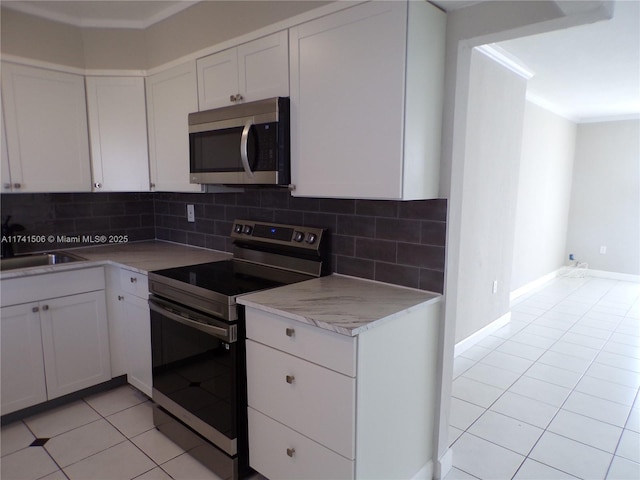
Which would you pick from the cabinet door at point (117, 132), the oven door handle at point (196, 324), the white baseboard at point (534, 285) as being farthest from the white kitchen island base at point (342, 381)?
the white baseboard at point (534, 285)

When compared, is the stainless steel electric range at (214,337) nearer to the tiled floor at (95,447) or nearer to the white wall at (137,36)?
the tiled floor at (95,447)

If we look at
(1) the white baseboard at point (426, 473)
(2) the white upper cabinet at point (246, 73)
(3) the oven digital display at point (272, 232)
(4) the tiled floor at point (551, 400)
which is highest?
(2) the white upper cabinet at point (246, 73)

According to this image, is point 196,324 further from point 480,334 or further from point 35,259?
point 480,334

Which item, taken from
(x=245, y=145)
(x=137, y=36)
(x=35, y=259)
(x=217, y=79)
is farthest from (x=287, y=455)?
(x=137, y=36)

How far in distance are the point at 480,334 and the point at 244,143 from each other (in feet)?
9.18

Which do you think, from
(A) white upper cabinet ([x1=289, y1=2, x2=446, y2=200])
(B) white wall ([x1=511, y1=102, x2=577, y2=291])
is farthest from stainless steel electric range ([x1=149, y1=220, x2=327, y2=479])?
(B) white wall ([x1=511, y1=102, x2=577, y2=291])

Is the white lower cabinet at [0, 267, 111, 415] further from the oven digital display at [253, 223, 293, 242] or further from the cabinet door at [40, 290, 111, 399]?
the oven digital display at [253, 223, 293, 242]

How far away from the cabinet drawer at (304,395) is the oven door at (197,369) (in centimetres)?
11

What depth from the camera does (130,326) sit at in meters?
2.58

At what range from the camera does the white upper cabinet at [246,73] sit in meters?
1.95

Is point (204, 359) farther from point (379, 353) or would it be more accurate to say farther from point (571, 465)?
point (571, 465)

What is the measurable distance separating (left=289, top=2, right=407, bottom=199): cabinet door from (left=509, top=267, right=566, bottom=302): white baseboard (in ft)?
11.4

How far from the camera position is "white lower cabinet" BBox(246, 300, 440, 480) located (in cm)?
149

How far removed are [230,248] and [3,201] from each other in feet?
4.93
